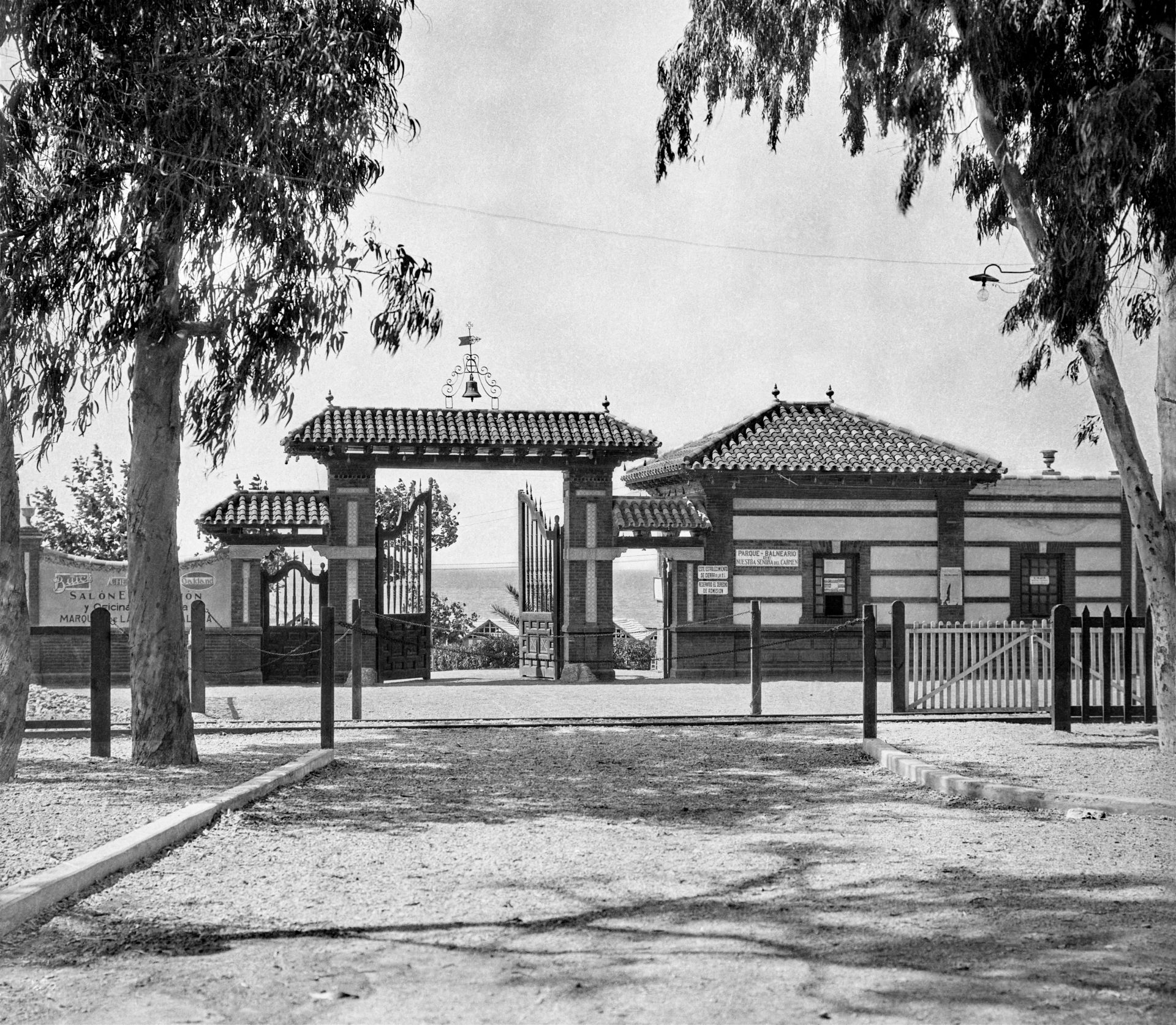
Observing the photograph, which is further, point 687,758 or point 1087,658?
point 1087,658

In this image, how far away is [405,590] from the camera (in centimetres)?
2236

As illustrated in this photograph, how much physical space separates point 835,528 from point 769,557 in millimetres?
1410

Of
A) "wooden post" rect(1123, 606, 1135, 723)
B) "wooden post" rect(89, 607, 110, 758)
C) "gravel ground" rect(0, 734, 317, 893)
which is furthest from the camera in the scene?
"wooden post" rect(1123, 606, 1135, 723)

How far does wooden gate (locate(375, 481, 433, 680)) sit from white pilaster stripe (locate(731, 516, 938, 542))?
214 inches

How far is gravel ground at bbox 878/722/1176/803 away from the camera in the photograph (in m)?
10.0

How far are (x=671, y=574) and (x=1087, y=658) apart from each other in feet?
30.9

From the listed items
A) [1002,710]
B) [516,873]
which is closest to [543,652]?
[1002,710]

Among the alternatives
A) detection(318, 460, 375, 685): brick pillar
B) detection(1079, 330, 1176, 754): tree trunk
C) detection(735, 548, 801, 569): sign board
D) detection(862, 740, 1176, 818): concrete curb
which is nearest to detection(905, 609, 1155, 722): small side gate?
detection(1079, 330, 1176, 754): tree trunk

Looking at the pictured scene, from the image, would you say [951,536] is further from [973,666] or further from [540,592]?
[973,666]

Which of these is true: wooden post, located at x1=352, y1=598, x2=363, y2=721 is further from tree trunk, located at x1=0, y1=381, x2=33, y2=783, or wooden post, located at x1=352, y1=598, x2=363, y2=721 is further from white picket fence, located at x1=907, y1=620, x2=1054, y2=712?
white picket fence, located at x1=907, y1=620, x2=1054, y2=712

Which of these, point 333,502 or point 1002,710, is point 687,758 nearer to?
point 1002,710

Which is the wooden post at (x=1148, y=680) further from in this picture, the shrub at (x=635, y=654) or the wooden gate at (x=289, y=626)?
the shrub at (x=635, y=654)

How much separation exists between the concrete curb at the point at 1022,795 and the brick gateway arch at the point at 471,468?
474 inches

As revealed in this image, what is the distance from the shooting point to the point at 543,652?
913 inches
